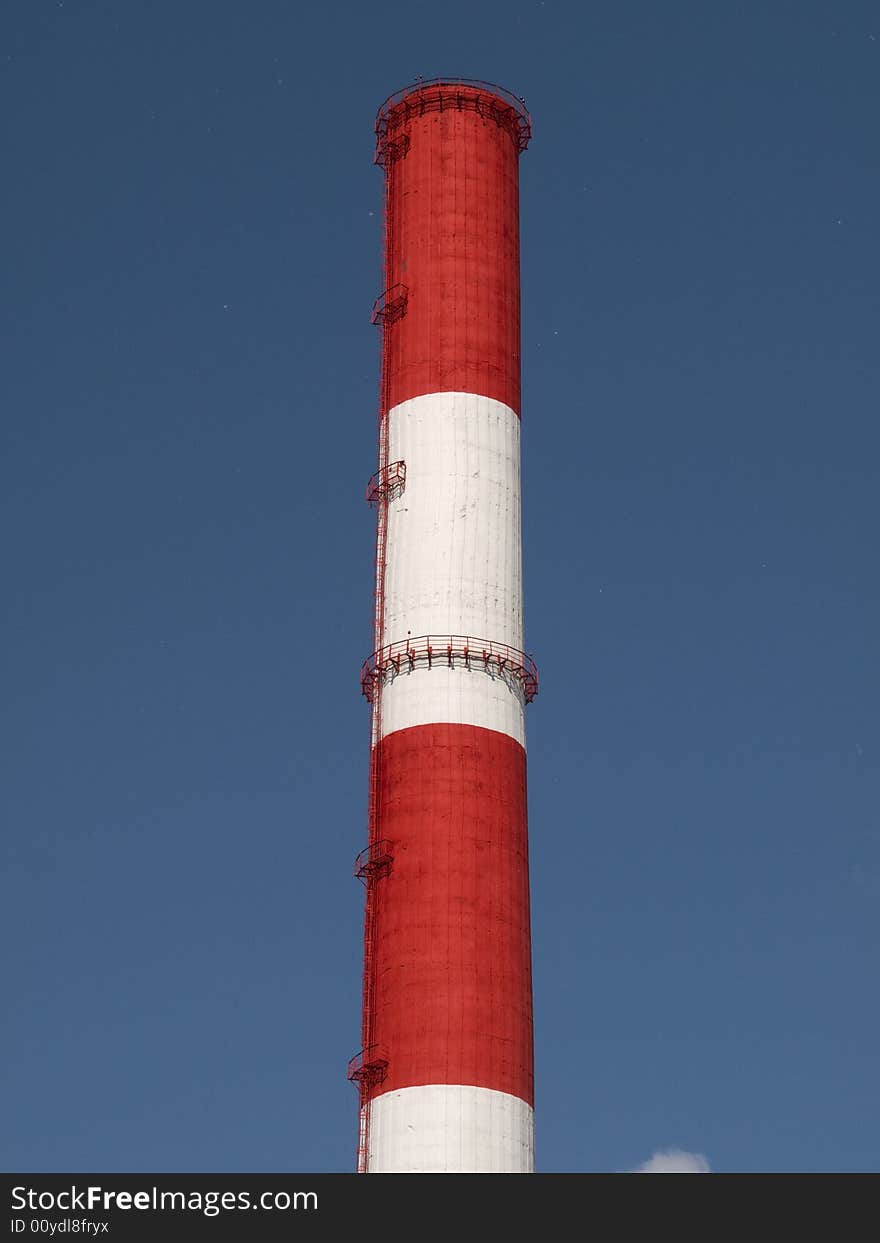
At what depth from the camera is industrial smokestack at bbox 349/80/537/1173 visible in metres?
72.5

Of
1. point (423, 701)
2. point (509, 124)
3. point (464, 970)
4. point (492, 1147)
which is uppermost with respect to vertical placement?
point (509, 124)

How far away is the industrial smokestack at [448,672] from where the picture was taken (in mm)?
72500

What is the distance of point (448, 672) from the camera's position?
76.7 metres

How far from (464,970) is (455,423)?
1779cm

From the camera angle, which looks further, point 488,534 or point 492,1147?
point 488,534

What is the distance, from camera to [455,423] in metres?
79.8
